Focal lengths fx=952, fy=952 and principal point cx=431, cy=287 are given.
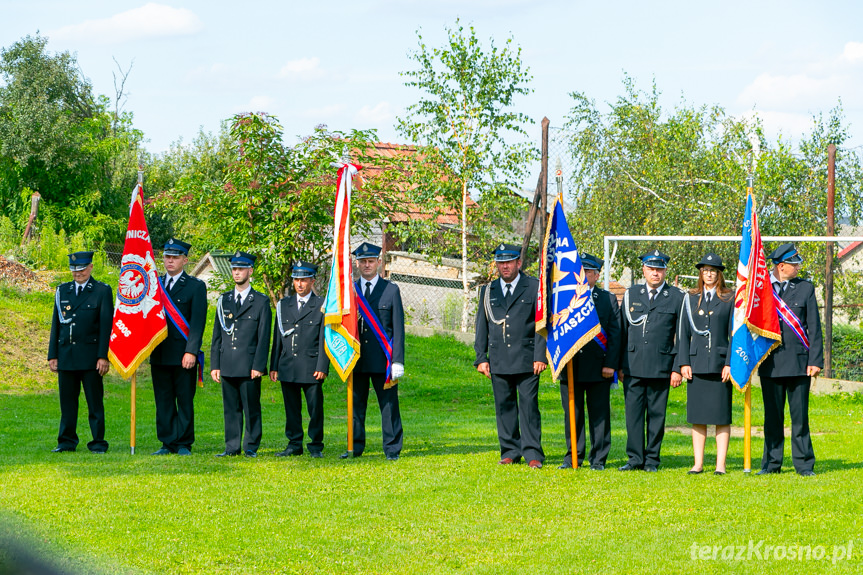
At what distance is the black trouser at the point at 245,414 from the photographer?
9.34 metres

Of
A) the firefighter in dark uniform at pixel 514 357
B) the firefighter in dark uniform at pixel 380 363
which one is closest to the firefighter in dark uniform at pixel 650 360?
the firefighter in dark uniform at pixel 514 357

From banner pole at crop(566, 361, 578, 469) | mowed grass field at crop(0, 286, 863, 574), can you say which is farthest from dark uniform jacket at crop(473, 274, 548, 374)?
mowed grass field at crop(0, 286, 863, 574)

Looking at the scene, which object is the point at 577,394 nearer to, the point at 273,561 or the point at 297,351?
the point at 297,351

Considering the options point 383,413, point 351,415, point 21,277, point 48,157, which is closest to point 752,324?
point 383,413

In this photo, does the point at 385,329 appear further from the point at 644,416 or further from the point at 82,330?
the point at 82,330

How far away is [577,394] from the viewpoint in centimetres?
916

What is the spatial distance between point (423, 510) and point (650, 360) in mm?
2897

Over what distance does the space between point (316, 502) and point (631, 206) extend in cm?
1661

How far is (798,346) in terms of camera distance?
8484 millimetres

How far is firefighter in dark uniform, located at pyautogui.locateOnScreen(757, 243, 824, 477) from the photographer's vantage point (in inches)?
332

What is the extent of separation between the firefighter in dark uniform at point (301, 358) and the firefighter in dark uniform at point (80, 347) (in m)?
1.80

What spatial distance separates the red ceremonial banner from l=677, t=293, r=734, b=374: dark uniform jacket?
5025 millimetres

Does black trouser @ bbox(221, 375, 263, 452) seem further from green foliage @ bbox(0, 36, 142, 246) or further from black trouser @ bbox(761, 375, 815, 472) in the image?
green foliage @ bbox(0, 36, 142, 246)

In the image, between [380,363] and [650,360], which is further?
[380,363]
